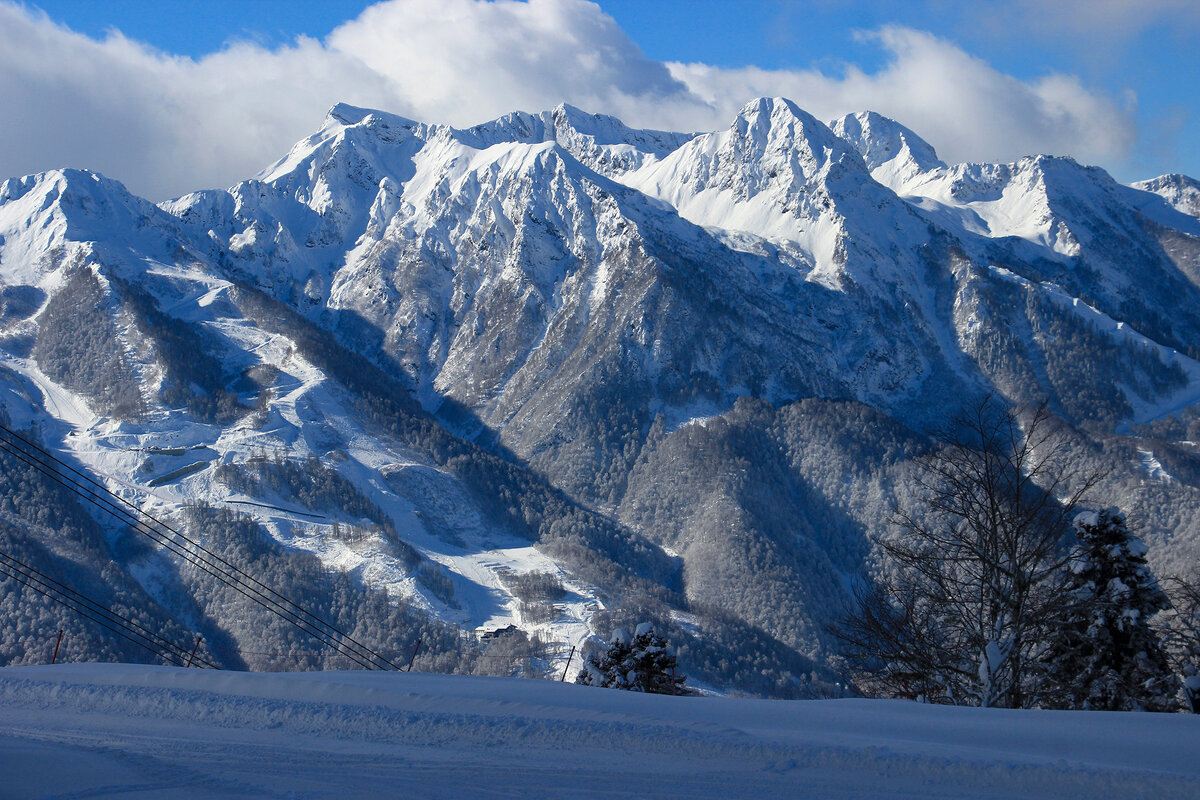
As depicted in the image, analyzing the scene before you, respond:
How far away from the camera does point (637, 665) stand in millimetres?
26719

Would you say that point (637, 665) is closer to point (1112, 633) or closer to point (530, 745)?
point (1112, 633)

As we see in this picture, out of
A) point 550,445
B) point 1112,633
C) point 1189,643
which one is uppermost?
point 550,445

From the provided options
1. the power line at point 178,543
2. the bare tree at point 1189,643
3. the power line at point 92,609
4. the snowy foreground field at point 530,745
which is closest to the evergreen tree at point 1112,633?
the bare tree at point 1189,643

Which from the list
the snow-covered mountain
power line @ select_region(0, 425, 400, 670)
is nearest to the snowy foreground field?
power line @ select_region(0, 425, 400, 670)

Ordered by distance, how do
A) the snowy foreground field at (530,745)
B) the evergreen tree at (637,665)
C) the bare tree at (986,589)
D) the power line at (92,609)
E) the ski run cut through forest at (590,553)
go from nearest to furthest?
1. the snowy foreground field at (530,745)
2. the ski run cut through forest at (590,553)
3. the bare tree at (986,589)
4. the power line at (92,609)
5. the evergreen tree at (637,665)

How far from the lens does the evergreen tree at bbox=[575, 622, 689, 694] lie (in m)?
26.4

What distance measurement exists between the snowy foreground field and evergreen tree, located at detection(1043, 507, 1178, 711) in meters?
8.14

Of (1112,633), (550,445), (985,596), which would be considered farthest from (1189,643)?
(550,445)

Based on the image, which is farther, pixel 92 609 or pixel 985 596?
pixel 92 609

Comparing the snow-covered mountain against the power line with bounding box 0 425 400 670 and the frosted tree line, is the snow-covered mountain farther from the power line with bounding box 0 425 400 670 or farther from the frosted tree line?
the frosted tree line

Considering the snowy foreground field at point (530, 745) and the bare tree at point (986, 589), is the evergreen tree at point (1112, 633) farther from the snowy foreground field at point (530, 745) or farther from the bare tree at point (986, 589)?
the snowy foreground field at point (530, 745)

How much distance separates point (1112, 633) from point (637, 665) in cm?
1307

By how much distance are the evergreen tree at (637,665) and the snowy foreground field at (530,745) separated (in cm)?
1523

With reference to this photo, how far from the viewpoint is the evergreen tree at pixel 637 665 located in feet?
86.7
